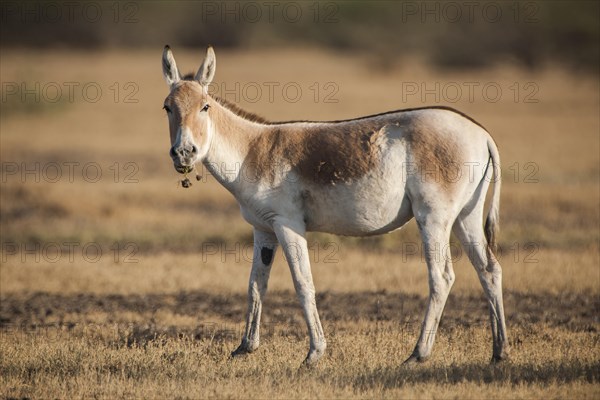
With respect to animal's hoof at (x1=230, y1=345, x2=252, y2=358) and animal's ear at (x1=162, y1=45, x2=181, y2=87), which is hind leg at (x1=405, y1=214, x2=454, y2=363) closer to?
animal's hoof at (x1=230, y1=345, x2=252, y2=358)

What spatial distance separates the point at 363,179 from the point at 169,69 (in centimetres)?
254

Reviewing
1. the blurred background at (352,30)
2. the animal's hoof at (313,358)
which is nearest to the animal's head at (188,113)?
the animal's hoof at (313,358)

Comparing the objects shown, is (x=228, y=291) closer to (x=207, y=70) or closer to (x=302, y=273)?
(x=302, y=273)

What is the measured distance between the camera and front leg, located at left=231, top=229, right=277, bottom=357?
1002cm

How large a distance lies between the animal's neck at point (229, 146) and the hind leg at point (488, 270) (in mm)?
2536

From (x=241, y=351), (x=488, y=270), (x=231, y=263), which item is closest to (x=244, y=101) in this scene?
(x=231, y=263)

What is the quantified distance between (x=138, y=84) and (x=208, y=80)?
43240 mm


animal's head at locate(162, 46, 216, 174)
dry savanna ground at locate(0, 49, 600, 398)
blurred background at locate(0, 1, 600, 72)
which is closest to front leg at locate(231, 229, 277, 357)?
dry savanna ground at locate(0, 49, 600, 398)

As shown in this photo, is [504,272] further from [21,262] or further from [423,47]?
[423,47]

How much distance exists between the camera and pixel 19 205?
22125 mm

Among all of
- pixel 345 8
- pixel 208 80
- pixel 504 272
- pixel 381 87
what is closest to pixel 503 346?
pixel 208 80

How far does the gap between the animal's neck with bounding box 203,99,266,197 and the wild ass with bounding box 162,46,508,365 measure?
1 centimetres

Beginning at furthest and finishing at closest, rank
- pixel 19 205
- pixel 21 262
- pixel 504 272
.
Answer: pixel 19 205 < pixel 21 262 < pixel 504 272

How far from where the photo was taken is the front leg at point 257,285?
10.0 meters
